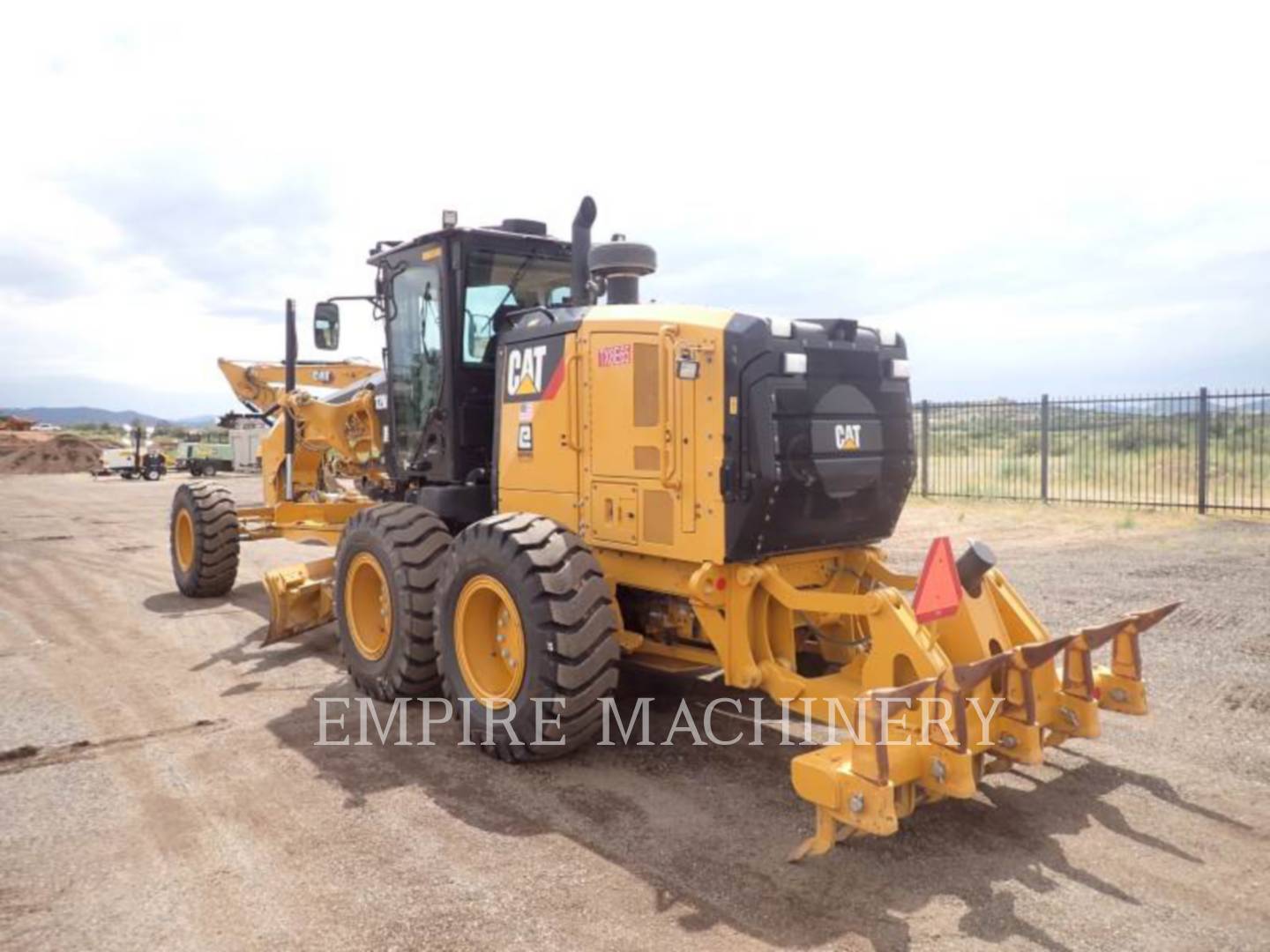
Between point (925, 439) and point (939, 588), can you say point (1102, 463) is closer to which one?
point (925, 439)

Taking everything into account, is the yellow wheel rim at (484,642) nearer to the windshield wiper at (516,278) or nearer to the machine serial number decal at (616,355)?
the machine serial number decal at (616,355)

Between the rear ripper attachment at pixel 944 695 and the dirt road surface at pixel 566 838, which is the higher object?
the rear ripper attachment at pixel 944 695

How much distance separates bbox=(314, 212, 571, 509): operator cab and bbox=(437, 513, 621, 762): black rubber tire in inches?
67.0

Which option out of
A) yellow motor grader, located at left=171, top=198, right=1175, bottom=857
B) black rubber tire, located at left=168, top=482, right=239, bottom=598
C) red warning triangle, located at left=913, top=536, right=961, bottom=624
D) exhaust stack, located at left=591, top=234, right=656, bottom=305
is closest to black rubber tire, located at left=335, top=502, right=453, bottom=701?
yellow motor grader, located at left=171, top=198, right=1175, bottom=857

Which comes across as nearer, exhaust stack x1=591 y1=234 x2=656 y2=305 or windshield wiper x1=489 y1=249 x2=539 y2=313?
exhaust stack x1=591 y1=234 x2=656 y2=305

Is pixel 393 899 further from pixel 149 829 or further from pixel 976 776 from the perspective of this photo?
pixel 976 776

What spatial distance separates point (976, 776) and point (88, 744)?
4.70 m

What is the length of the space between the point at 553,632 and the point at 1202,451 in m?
14.2

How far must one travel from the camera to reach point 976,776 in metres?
3.99

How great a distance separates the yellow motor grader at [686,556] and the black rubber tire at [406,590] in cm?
2

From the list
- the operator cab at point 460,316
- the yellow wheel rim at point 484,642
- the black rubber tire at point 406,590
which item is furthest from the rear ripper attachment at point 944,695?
the operator cab at point 460,316

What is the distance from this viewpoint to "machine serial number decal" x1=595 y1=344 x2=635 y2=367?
16.4 ft

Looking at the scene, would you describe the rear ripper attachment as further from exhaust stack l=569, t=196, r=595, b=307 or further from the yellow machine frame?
exhaust stack l=569, t=196, r=595, b=307

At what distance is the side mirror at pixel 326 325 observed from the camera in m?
7.46
